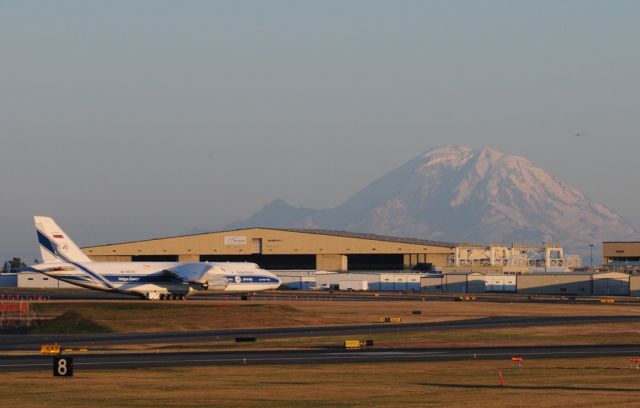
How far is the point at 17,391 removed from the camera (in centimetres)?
4928

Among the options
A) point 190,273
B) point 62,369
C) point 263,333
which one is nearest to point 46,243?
point 190,273

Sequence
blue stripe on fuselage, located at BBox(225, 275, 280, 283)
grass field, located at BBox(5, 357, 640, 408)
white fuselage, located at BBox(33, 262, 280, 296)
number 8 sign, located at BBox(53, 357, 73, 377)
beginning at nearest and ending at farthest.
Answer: grass field, located at BBox(5, 357, 640, 408), number 8 sign, located at BBox(53, 357, 73, 377), white fuselage, located at BBox(33, 262, 280, 296), blue stripe on fuselage, located at BBox(225, 275, 280, 283)

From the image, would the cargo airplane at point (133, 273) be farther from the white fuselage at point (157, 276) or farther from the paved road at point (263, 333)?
the paved road at point (263, 333)

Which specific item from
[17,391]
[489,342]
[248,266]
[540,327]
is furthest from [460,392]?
[248,266]

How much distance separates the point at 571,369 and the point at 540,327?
127ft

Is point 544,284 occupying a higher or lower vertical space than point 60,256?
lower

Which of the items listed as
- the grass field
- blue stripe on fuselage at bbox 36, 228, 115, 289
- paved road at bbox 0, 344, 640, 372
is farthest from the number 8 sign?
blue stripe on fuselage at bbox 36, 228, 115, 289

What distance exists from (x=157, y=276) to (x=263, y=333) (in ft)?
170

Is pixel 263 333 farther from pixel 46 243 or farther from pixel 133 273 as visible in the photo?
pixel 46 243

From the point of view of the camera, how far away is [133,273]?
14312 cm

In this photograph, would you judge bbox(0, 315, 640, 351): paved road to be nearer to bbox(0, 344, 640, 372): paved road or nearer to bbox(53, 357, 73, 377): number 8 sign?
bbox(0, 344, 640, 372): paved road

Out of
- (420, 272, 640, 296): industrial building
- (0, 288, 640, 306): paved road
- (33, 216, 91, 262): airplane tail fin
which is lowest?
(0, 288, 640, 306): paved road

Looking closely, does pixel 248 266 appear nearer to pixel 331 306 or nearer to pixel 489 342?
pixel 331 306

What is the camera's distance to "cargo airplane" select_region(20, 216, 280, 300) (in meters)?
141
